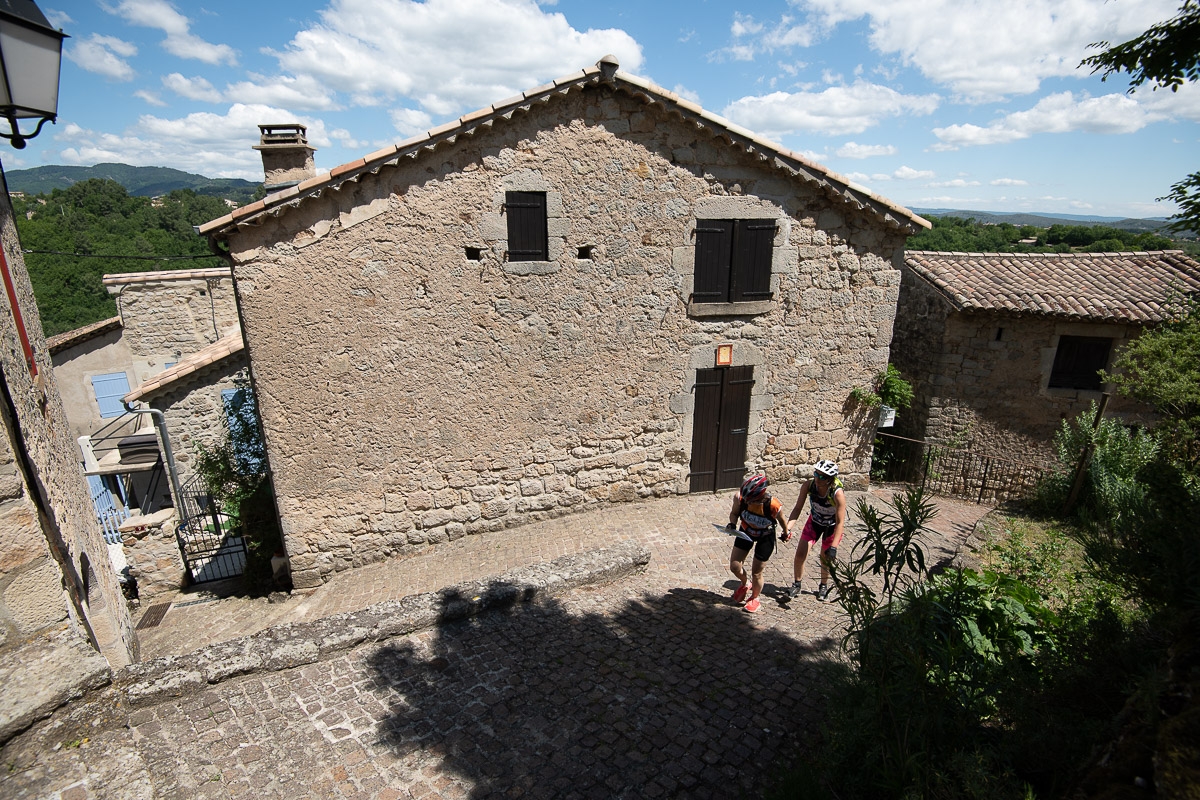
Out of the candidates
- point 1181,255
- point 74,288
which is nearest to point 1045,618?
point 1181,255

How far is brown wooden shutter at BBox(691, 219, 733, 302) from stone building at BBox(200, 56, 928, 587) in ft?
0.10

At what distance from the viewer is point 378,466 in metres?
7.54

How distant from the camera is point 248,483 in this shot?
8500 mm

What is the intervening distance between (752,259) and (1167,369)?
24.1 feet

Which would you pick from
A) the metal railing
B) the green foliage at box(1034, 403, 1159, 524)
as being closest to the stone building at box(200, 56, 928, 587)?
the metal railing

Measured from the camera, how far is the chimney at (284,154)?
34.9 feet

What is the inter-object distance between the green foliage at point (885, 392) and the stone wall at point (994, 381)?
290cm

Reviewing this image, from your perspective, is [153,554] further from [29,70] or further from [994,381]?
[994,381]

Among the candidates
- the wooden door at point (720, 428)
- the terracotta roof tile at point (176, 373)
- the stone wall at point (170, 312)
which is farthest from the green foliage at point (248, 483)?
the stone wall at point (170, 312)

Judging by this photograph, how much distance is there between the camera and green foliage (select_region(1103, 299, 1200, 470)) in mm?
9195

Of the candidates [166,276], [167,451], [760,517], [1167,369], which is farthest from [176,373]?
[1167,369]

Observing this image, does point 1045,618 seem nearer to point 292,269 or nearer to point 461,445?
point 461,445

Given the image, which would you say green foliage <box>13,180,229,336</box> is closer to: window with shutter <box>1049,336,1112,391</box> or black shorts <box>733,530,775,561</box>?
black shorts <box>733,530,775,561</box>

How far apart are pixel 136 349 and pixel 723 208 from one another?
16.8 meters
